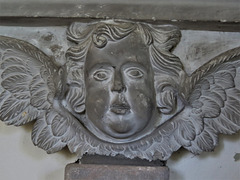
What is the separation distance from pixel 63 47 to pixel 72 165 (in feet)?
1.03

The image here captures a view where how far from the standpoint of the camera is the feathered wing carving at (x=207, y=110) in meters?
1.18

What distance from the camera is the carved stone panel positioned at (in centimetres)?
115

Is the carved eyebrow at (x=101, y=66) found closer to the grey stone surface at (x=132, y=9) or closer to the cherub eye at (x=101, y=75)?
the cherub eye at (x=101, y=75)

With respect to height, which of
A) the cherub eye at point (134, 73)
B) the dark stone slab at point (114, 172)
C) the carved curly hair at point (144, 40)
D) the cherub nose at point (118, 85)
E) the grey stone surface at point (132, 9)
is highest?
the grey stone surface at point (132, 9)

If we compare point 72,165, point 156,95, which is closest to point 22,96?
point 72,165

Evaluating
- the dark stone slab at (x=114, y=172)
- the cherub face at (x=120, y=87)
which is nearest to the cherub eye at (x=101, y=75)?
the cherub face at (x=120, y=87)

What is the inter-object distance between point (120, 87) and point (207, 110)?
237mm

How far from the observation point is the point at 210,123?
1.20 m

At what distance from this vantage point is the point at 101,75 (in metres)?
1.15

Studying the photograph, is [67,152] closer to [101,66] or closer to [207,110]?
[101,66]

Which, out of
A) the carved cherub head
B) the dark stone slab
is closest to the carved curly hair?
the carved cherub head

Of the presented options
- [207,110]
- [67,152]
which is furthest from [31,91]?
[207,110]

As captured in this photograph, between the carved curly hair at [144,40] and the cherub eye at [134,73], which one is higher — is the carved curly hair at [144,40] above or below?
above

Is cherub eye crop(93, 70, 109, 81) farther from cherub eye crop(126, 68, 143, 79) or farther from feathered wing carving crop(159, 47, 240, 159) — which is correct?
feathered wing carving crop(159, 47, 240, 159)
